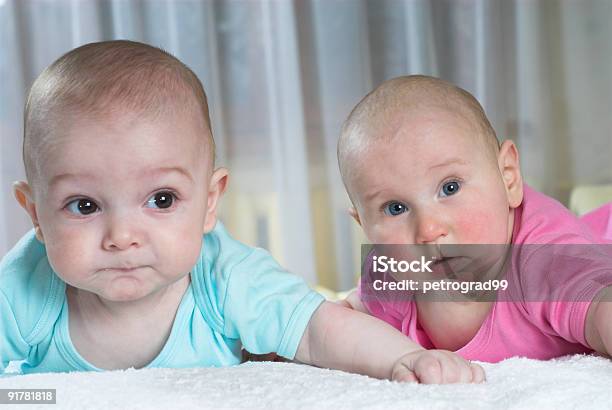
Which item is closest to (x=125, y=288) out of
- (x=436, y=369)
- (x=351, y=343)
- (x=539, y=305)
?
(x=351, y=343)

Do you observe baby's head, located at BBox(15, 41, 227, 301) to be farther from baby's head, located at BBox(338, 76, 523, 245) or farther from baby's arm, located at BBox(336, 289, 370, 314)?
baby's arm, located at BBox(336, 289, 370, 314)

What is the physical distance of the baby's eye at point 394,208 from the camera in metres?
1.18

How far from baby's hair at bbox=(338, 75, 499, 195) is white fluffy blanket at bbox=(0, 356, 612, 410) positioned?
1.12 feet

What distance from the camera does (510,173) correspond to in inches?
49.4

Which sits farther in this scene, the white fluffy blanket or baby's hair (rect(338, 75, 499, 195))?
baby's hair (rect(338, 75, 499, 195))

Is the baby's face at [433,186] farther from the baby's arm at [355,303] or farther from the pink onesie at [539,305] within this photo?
the baby's arm at [355,303]

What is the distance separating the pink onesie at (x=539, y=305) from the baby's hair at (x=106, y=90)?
1.51ft

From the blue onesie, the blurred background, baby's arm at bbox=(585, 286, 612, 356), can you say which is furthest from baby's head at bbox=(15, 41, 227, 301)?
the blurred background

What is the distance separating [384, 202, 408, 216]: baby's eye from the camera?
1.18 m

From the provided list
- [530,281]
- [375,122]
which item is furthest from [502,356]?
[375,122]

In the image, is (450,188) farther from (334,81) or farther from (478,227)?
(334,81)

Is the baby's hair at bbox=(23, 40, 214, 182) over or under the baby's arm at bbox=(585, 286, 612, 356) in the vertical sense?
over

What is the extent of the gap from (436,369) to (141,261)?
0.38m

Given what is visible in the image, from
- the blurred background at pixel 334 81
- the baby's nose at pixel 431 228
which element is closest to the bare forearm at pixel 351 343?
the baby's nose at pixel 431 228
